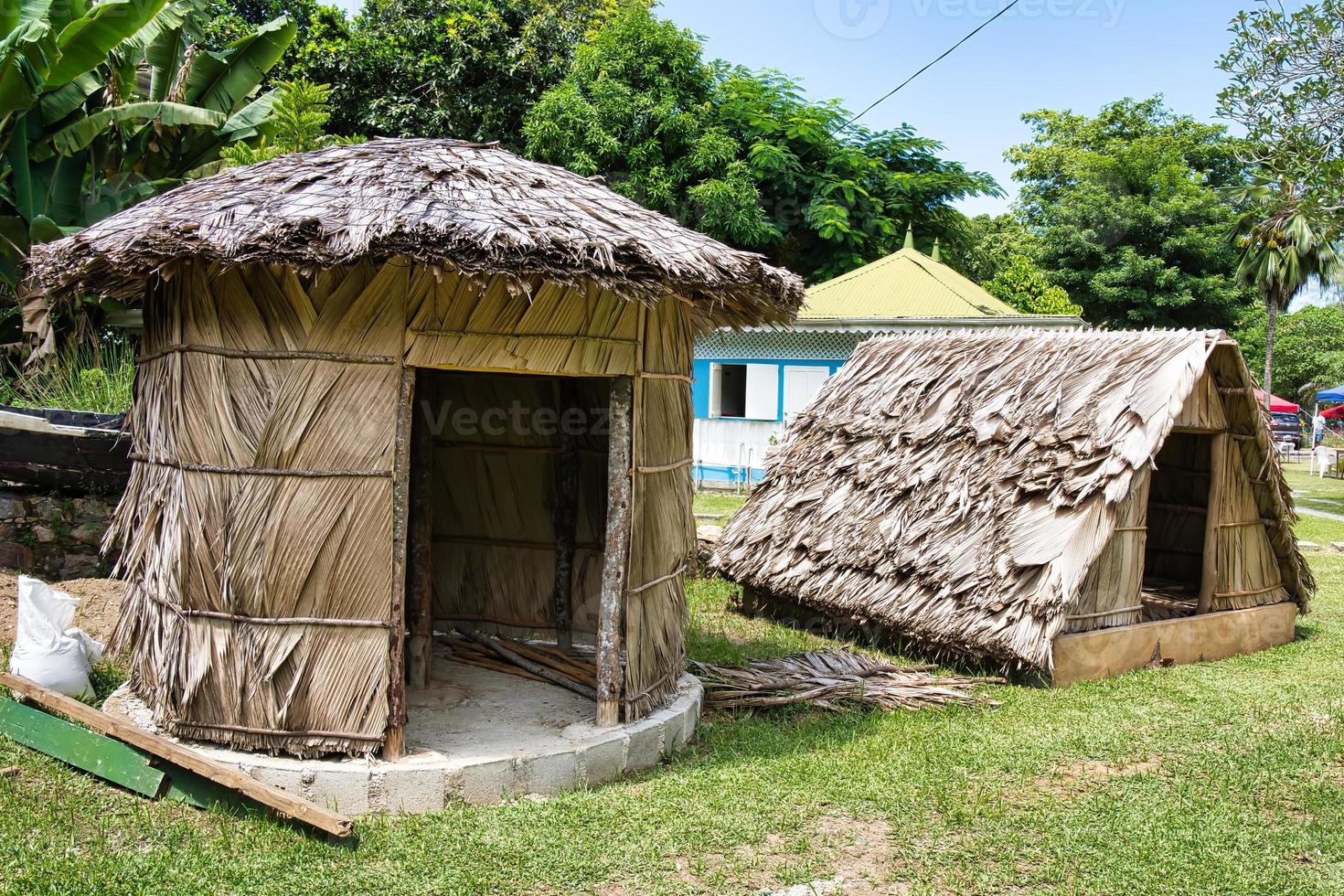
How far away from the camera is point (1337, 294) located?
97.8 ft

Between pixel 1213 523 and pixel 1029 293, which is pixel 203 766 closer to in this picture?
pixel 1213 523

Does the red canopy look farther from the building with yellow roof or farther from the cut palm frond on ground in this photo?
the cut palm frond on ground

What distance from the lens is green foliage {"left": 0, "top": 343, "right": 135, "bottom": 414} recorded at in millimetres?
10133

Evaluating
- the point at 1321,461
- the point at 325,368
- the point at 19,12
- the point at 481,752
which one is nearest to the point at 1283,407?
the point at 1321,461

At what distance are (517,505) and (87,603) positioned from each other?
11.1ft

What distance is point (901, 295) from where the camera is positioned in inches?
808

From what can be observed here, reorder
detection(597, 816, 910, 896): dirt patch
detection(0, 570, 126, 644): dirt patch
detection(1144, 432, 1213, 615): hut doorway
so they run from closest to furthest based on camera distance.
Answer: detection(597, 816, 910, 896): dirt patch → detection(0, 570, 126, 644): dirt patch → detection(1144, 432, 1213, 615): hut doorway

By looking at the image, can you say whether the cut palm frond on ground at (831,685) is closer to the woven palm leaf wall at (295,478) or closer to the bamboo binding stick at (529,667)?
the bamboo binding stick at (529,667)

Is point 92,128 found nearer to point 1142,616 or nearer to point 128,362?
point 128,362

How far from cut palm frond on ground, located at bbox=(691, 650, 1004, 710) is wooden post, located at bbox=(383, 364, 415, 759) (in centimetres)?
248

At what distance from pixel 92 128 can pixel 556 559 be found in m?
7.14

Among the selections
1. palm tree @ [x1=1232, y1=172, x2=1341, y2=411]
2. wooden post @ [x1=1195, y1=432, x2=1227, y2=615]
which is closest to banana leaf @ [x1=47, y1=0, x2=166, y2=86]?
wooden post @ [x1=1195, y1=432, x2=1227, y2=615]

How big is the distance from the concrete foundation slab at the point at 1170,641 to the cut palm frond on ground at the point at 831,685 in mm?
613

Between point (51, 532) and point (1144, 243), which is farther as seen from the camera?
point (1144, 243)
